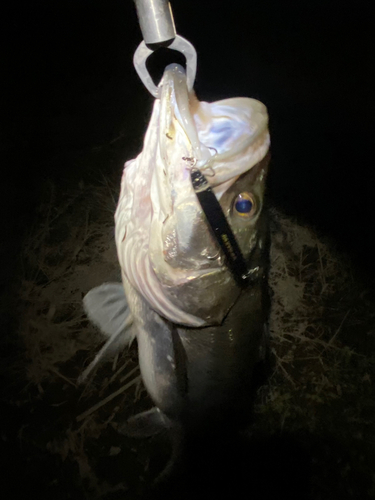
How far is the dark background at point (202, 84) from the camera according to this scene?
3.96 ft

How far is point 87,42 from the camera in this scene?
1.31 metres

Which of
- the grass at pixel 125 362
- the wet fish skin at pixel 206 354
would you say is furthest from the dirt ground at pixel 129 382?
the wet fish skin at pixel 206 354

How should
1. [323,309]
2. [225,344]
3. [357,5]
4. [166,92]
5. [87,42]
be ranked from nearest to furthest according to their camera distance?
[166,92]
[225,344]
[357,5]
[87,42]
[323,309]

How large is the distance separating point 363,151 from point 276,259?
0.68m

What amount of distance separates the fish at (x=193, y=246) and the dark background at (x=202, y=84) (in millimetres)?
567

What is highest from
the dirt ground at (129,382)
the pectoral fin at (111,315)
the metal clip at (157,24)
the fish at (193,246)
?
the metal clip at (157,24)

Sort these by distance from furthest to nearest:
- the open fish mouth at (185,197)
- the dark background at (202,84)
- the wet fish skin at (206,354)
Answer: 1. the dark background at (202,84)
2. the wet fish skin at (206,354)
3. the open fish mouth at (185,197)

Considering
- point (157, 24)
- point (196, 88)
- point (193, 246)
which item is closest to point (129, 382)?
point (193, 246)

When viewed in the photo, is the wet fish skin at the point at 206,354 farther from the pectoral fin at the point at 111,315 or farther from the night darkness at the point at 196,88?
the night darkness at the point at 196,88

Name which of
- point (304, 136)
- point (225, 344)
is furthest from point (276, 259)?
point (225, 344)

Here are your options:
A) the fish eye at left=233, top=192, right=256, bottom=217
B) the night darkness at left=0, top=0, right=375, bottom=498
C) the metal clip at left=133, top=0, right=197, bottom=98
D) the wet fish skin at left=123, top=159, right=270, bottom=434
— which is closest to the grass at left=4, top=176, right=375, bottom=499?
the night darkness at left=0, top=0, right=375, bottom=498

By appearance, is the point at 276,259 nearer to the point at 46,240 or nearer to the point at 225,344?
the point at 225,344

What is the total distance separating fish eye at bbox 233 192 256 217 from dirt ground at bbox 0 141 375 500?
3.48 feet

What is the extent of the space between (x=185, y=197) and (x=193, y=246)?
115 millimetres
